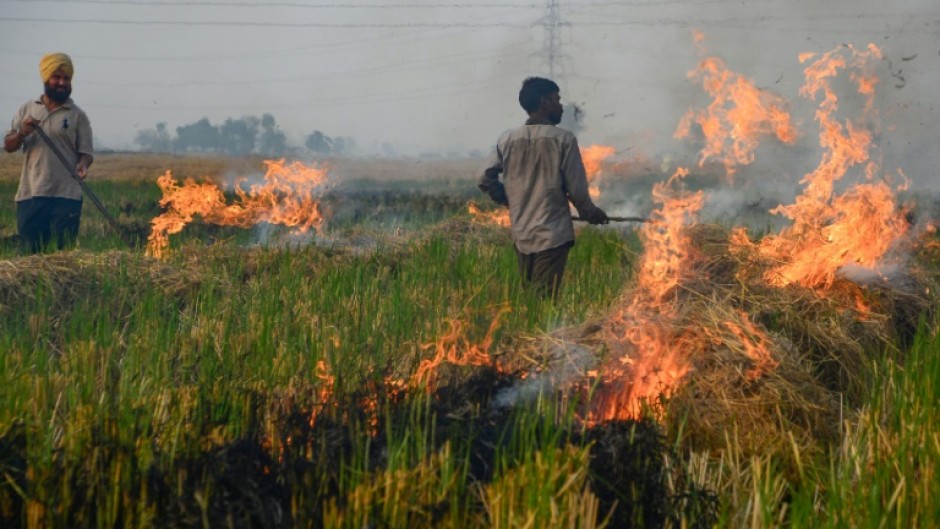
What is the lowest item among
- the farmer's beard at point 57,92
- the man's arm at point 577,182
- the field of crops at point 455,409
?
the field of crops at point 455,409

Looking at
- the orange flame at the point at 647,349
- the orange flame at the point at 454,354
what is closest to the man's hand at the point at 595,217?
the orange flame at the point at 647,349

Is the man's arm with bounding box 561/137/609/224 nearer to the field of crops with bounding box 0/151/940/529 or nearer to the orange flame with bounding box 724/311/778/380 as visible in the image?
the field of crops with bounding box 0/151/940/529

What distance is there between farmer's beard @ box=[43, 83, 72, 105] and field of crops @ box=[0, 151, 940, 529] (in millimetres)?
1534

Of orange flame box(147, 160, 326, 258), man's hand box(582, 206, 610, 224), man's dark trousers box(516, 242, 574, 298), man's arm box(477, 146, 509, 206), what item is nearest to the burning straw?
man's hand box(582, 206, 610, 224)

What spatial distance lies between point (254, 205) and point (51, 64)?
5.86 m

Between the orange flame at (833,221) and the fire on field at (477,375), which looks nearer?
the fire on field at (477,375)

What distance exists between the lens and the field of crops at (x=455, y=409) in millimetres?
3039

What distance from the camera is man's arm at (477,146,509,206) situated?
7.30 meters

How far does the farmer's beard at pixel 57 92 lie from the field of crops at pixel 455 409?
1.53 meters

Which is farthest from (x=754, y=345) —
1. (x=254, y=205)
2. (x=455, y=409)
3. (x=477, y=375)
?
(x=254, y=205)

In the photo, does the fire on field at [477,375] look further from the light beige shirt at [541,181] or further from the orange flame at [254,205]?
the orange flame at [254,205]

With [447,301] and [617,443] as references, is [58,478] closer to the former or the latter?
[617,443]

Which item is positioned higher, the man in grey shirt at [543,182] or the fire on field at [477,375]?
the man in grey shirt at [543,182]

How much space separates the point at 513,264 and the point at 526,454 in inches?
223
